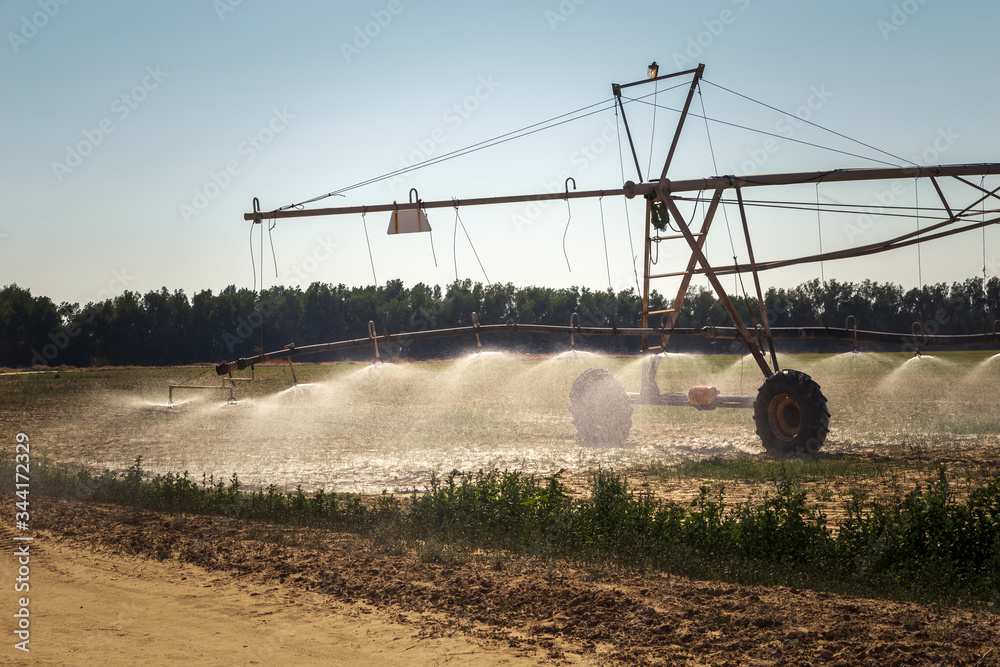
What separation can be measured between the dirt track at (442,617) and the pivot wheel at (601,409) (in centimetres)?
1142

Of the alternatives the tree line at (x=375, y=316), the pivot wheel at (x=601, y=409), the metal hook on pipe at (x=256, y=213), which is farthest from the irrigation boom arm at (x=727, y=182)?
the tree line at (x=375, y=316)

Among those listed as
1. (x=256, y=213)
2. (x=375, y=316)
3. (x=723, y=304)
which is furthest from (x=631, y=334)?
(x=375, y=316)

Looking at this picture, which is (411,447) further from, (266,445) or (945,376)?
(945,376)

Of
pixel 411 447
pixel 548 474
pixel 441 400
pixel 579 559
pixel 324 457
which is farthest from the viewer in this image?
pixel 441 400

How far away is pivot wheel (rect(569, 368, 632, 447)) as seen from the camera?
20.7 meters

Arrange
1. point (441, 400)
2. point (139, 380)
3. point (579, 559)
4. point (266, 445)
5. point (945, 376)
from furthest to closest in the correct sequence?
point (139, 380), point (945, 376), point (441, 400), point (266, 445), point (579, 559)

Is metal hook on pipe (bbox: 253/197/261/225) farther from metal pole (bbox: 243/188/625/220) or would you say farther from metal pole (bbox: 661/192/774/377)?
metal pole (bbox: 661/192/774/377)

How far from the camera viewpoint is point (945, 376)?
43.8 meters

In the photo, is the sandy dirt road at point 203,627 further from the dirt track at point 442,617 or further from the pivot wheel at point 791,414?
the pivot wheel at point 791,414

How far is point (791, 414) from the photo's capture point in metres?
16.8

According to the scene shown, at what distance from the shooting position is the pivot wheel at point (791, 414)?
16.1 meters

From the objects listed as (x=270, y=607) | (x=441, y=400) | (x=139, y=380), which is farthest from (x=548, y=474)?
(x=139, y=380)

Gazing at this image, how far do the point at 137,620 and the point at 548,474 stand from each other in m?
9.60

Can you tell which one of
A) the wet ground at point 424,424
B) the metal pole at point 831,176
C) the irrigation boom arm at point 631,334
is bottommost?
the wet ground at point 424,424
